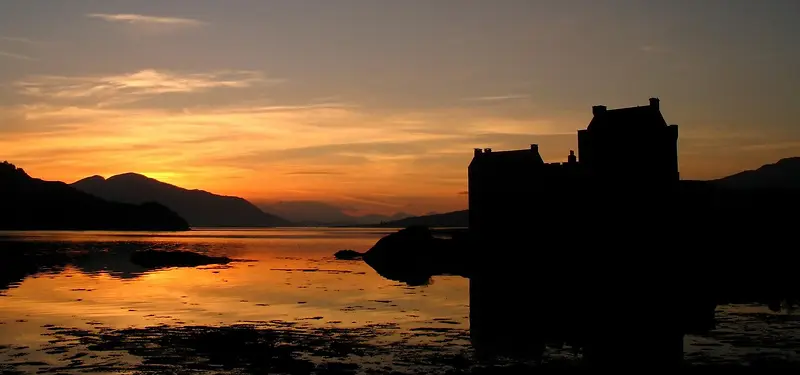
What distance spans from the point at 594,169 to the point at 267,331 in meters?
39.5

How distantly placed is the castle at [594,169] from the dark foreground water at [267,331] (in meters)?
15.3

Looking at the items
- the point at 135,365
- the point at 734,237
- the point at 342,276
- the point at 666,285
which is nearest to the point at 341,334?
the point at 135,365

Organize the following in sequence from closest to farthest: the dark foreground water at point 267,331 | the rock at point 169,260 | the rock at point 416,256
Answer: the dark foreground water at point 267,331 → the rock at point 416,256 → the rock at point 169,260

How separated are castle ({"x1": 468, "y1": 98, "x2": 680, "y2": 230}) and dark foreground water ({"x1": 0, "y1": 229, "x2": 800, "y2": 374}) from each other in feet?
50.3

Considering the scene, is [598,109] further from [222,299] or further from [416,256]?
[416,256]

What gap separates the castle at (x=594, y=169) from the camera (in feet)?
205

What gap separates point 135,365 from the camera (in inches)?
958

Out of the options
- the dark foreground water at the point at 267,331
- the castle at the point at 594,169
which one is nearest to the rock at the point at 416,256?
the castle at the point at 594,169

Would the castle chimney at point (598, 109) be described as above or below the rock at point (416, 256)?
above

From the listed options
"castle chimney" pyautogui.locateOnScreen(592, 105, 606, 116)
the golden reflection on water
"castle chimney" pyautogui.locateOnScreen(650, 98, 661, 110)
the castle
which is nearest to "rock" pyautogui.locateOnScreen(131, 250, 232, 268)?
the golden reflection on water

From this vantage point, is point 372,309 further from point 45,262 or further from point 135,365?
point 45,262

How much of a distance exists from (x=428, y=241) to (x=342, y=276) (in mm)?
32539

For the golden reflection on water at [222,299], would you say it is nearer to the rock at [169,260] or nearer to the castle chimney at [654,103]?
the rock at [169,260]

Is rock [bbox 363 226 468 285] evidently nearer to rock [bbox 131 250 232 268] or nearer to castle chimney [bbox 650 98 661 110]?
rock [bbox 131 250 232 268]
